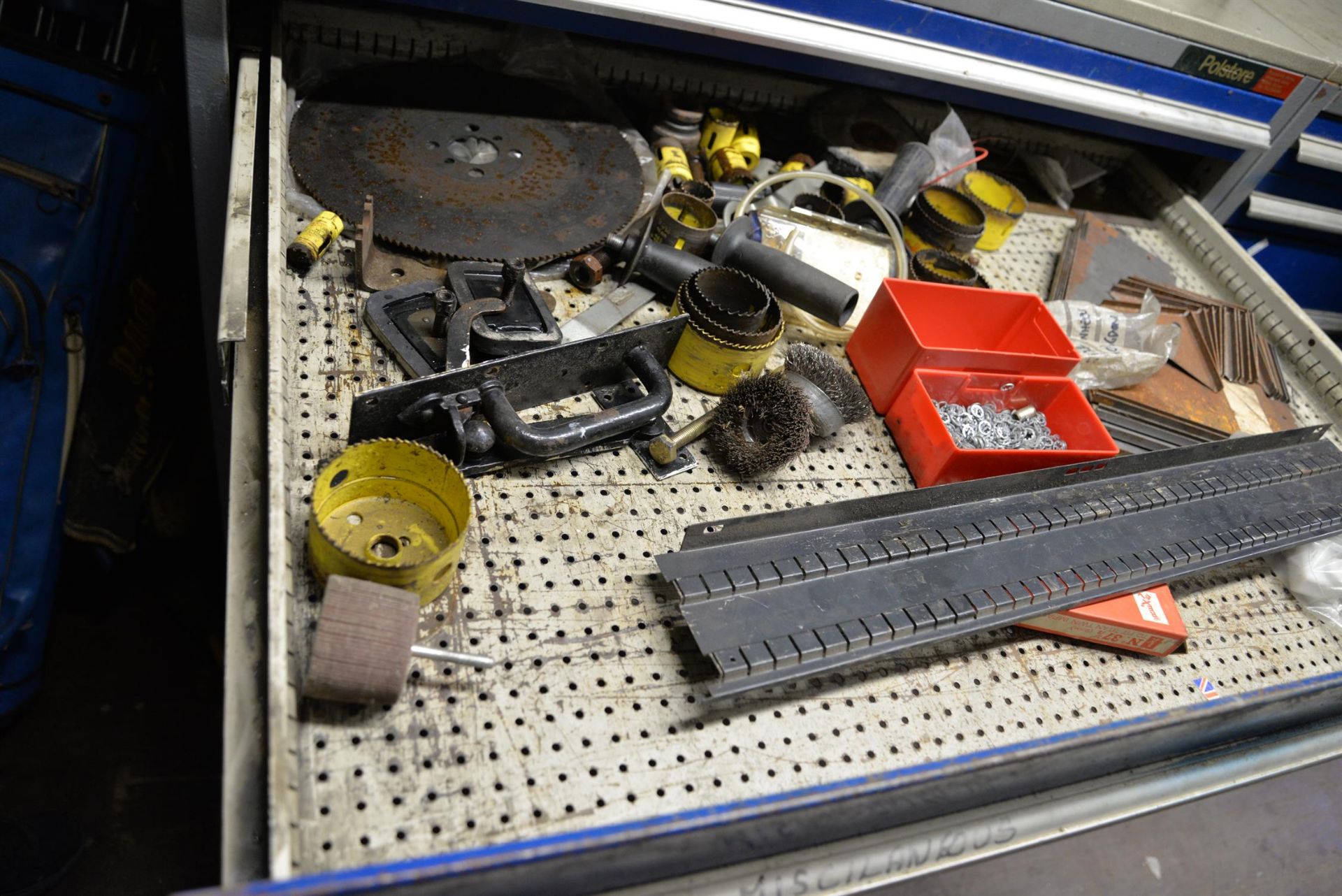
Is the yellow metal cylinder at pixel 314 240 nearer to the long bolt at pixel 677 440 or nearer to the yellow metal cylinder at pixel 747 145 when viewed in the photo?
the long bolt at pixel 677 440

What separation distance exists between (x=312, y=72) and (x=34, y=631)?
3.53 ft

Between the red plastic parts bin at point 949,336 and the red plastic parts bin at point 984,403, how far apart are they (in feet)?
0.06

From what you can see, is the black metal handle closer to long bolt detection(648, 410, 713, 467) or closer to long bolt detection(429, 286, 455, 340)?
long bolt detection(648, 410, 713, 467)

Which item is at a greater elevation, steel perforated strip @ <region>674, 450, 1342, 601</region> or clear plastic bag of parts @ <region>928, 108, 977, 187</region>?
clear plastic bag of parts @ <region>928, 108, 977, 187</region>

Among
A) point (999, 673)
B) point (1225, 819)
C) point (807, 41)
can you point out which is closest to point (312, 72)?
point (807, 41)

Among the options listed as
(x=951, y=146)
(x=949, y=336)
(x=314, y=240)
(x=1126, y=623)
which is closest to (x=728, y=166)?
(x=951, y=146)

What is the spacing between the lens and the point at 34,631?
1472 mm

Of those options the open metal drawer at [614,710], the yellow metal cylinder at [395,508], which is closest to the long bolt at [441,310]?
the open metal drawer at [614,710]

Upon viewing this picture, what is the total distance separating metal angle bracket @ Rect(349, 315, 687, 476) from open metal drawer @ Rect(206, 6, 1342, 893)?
0.05 m

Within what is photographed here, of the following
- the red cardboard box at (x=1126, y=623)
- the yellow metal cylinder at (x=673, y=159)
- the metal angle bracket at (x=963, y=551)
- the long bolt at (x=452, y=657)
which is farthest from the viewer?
the yellow metal cylinder at (x=673, y=159)

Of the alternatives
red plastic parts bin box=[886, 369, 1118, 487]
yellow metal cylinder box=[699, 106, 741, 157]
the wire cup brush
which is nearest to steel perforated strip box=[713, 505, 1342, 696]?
red plastic parts bin box=[886, 369, 1118, 487]

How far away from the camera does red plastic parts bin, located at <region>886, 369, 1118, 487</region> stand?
1204 mm

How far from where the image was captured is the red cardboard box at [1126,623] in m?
1.09

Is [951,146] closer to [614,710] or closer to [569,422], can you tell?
[569,422]
